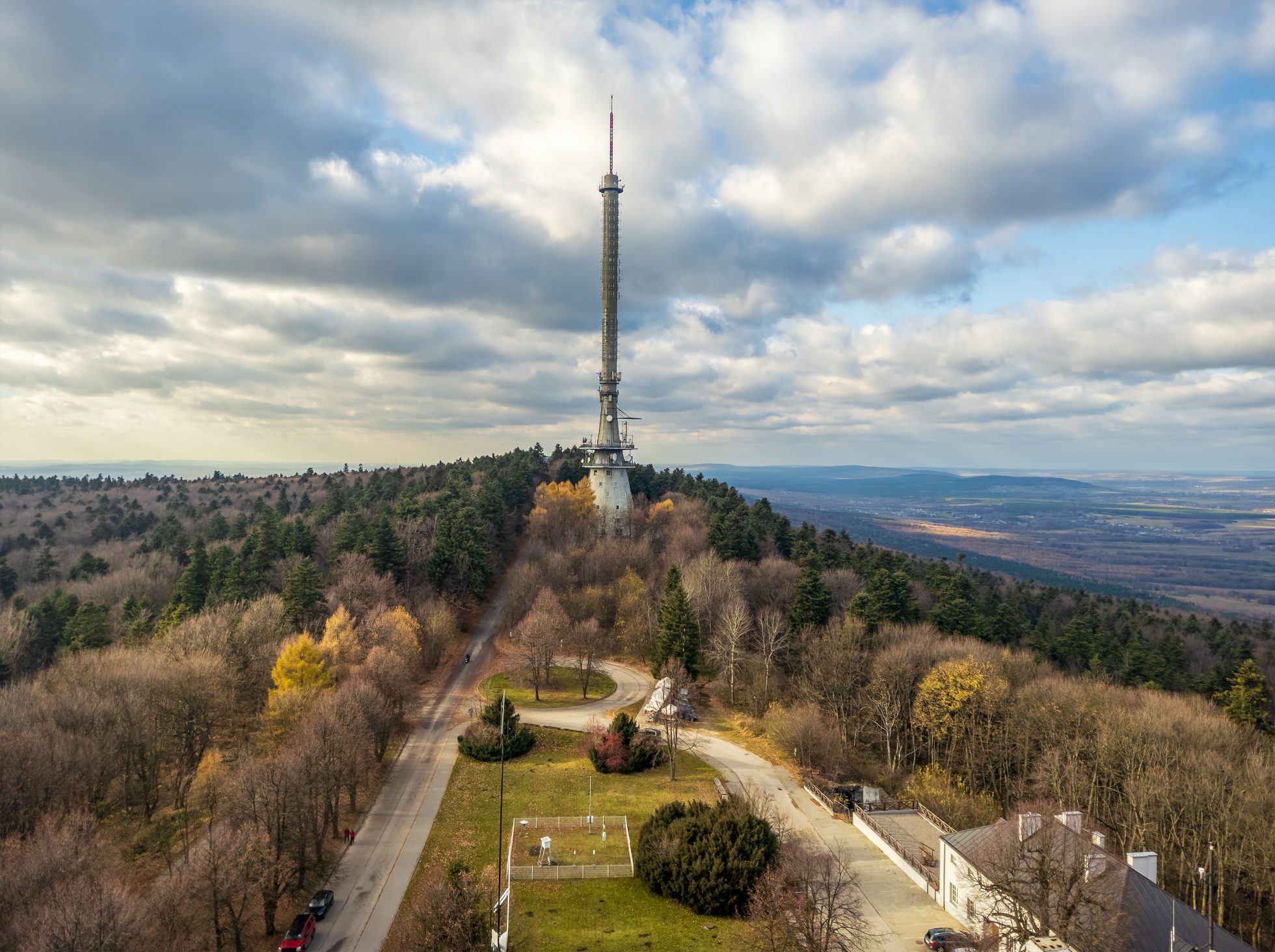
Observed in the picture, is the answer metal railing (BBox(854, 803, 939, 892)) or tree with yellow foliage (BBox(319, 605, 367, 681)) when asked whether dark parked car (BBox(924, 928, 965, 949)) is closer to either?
metal railing (BBox(854, 803, 939, 892))

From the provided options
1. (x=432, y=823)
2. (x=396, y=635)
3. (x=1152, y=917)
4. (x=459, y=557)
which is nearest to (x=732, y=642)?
(x=396, y=635)

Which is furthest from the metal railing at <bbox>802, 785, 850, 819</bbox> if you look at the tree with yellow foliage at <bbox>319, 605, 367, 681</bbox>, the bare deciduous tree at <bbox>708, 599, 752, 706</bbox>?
the tree with yellow foliage at <bbox>319, 605, 367, 681</bbox>

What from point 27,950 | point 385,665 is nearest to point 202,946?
point 27,950

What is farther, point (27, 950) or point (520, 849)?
point (520, 849)

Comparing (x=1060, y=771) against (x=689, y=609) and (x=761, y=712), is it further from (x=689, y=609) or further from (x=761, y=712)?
Result: (x=689, y=609)

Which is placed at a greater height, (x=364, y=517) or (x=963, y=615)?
(x=364, y=517)
